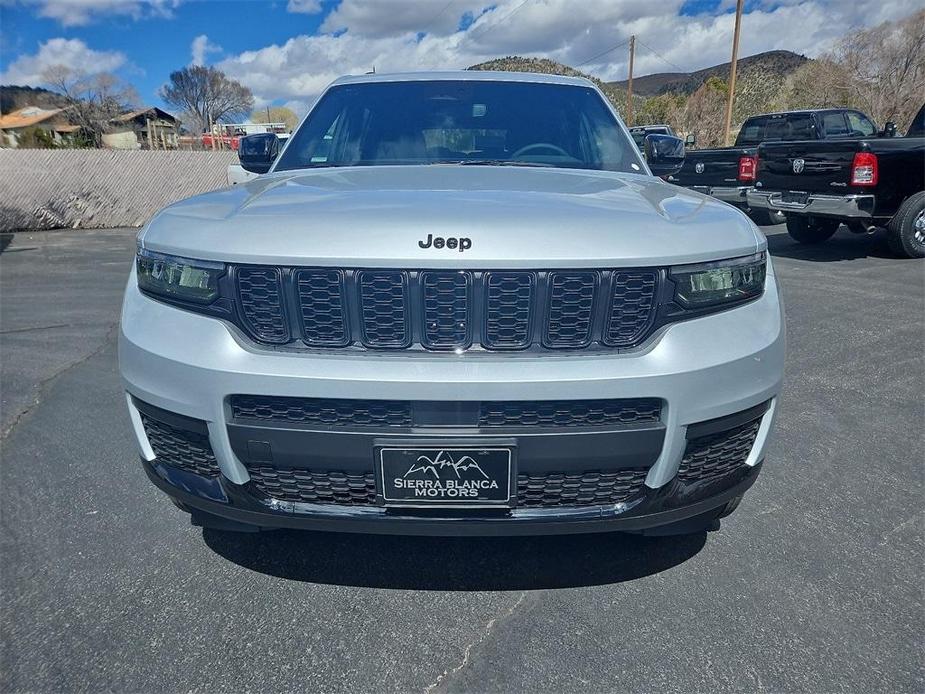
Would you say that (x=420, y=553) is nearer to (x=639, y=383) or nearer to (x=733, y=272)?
(x=639, y=383)

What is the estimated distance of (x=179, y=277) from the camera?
6.00ft

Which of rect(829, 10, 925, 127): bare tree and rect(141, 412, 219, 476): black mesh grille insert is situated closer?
rect(141, 412, 219, 476): black mesh grille insert

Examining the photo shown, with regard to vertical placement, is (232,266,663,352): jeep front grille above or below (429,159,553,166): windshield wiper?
below

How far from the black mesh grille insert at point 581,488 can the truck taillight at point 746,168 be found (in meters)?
9.71

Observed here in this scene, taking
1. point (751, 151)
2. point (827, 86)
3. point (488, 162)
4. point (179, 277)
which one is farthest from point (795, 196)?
point (827, 86)

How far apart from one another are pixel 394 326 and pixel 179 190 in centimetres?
1529

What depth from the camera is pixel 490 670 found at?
6.16 feet

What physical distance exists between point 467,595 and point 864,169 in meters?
7.66

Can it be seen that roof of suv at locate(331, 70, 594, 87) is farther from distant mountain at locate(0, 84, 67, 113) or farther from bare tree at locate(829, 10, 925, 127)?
distant mountain at locate(0, 84, 67, 113)

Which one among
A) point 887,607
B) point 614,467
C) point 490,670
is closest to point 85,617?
point 490,670

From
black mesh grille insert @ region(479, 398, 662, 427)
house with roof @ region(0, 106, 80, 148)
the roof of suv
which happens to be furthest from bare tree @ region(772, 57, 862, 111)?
house with roof @ region(0, 106, 80, 148)

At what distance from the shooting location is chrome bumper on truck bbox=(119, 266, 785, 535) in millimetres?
1663

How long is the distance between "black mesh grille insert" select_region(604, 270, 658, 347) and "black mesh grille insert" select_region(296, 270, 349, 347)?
2.36 feet

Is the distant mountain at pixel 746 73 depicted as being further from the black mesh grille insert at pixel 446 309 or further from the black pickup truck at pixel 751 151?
the black mesh grille insert at pixel 446 309
